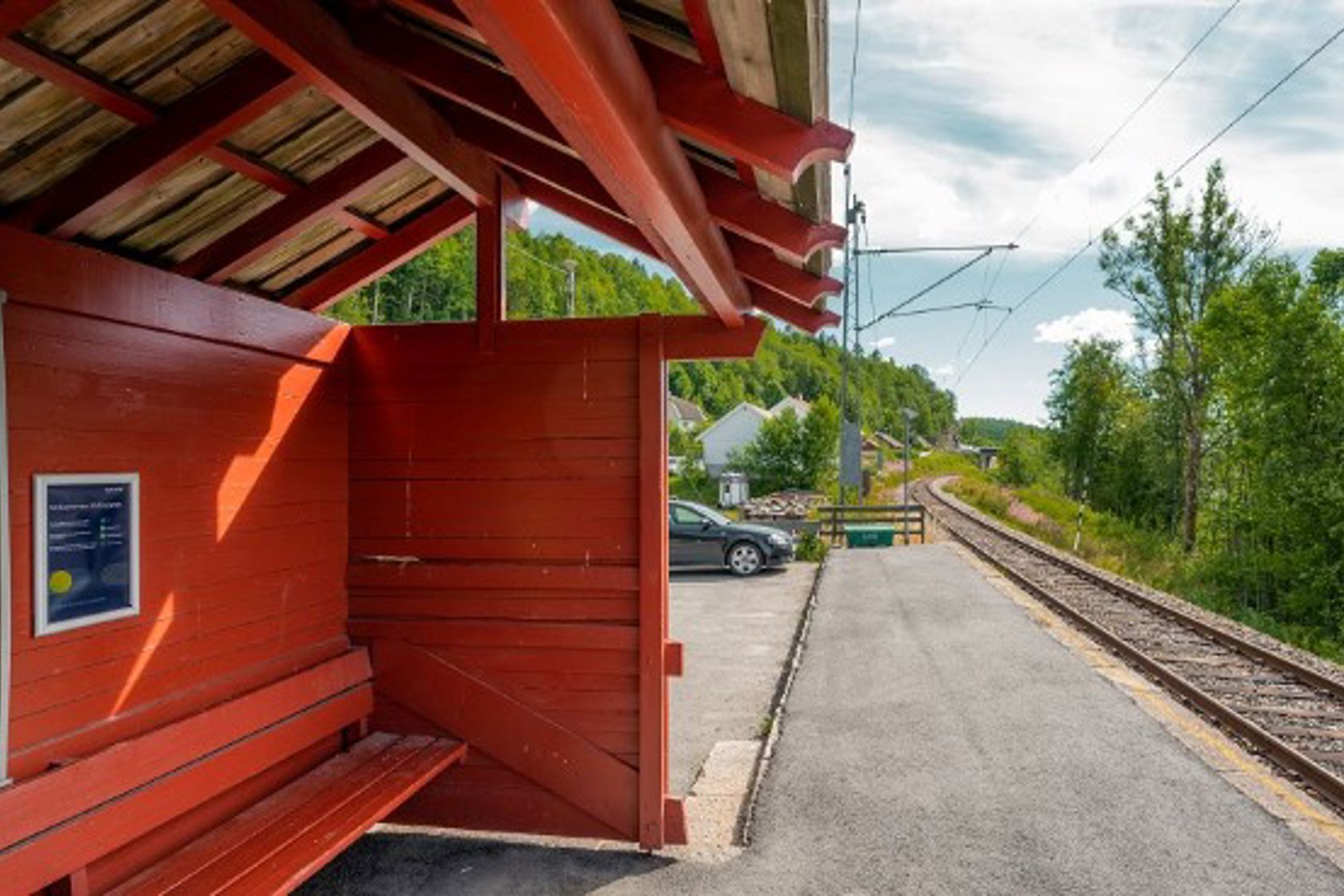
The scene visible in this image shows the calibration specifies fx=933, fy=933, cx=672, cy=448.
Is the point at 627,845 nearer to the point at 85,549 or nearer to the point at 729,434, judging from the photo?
the point at 85,549

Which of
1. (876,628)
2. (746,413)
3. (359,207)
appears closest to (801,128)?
(359,207)

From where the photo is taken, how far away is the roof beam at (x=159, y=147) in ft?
12.1

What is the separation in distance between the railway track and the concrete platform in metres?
0.74

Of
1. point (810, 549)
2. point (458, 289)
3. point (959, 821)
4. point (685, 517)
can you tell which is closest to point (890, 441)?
point (458, 289)

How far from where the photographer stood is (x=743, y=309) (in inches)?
197

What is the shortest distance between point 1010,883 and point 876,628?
22.4 feet

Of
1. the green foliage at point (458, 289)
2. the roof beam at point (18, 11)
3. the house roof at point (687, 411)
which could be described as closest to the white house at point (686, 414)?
the house roof at point (687, 411)

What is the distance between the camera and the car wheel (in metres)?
17.0

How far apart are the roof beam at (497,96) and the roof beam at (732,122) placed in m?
0.92

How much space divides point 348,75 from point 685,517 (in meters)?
14.3

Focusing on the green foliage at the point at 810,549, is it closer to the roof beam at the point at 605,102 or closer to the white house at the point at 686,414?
the roof beam at the point at 605,102

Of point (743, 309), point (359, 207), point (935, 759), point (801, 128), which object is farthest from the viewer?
point (935, 759)

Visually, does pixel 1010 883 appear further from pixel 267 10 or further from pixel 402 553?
pixel 267 10

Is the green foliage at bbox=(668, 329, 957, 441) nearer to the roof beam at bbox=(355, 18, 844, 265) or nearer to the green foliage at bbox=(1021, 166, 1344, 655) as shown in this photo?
the green foliage at bbox=(1021, 166, 1344, 655)
